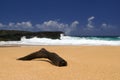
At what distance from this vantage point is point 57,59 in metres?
6.25

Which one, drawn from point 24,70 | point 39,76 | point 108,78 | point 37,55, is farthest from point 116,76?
point 37,55

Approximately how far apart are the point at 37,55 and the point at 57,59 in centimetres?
119

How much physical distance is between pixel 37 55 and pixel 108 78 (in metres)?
3.09

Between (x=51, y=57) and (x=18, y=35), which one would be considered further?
(x=18, y=35)

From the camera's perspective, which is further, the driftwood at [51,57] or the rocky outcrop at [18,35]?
the rocky outcrop at [18,35]

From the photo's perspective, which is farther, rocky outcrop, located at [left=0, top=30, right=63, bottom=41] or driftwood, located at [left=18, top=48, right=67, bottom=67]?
rocky outcrop, located at [left=0, top=30, right=63, bottom=41]

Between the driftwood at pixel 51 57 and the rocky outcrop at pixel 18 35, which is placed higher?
the rocky outcrop at pixel 18 35

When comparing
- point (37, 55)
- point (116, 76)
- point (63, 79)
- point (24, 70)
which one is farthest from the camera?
point (37, 55)

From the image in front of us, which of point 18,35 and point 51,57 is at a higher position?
point 18,35

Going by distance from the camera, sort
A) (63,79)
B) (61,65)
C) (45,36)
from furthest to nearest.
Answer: (45,36), (61,65), (63,79)

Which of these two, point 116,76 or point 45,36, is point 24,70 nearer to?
point 116,76

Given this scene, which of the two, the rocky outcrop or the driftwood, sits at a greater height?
the rocky outcrop

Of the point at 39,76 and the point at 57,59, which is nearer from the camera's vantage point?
the point at 39,76

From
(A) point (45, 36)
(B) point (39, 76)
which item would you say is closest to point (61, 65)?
(B) point (39, 76)
